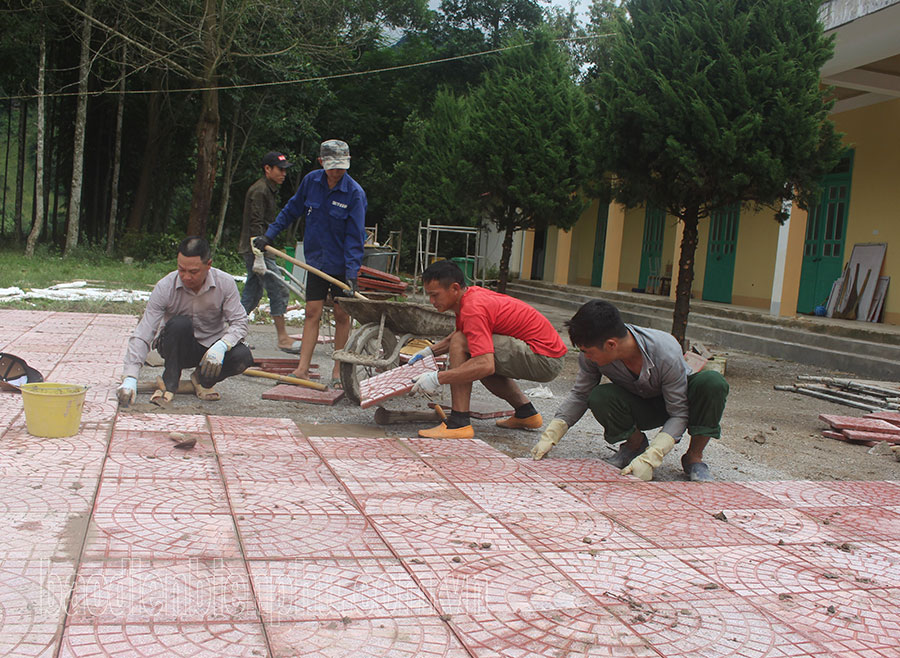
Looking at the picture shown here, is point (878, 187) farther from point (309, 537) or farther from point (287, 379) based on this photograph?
point (309, 537)

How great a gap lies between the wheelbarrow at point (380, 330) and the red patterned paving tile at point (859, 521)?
2.49m

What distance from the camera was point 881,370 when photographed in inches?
363

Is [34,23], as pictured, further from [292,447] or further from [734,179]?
[292,447]

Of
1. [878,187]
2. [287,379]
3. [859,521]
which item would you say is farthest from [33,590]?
[878,187]

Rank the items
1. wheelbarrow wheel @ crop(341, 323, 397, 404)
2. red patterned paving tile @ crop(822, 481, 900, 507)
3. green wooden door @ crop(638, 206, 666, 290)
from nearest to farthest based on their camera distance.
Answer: red patterned paving tile @ crop(822, 481, 900, 507)
wheelbarrow wheel @ crop(341, 323, 397, 404)
green wooden door @ crop(638, 206, 666, 290)

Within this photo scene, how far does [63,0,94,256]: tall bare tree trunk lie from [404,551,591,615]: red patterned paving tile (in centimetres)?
1745

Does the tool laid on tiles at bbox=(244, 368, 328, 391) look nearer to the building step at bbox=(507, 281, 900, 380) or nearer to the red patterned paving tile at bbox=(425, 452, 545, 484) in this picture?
→ the red patterned paving tile at bbox=(425, 452, 545, 484)

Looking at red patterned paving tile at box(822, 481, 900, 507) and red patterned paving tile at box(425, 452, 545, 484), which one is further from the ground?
red patterned paving tile at box(822, 481, 900, 507)

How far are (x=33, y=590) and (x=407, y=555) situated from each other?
1148 millimetres

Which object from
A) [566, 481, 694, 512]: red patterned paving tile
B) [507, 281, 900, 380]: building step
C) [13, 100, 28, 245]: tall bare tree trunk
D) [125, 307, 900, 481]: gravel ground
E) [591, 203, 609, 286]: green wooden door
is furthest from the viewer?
[591, 203, 609, 286]: green wooden door

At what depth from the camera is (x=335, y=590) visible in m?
2.44

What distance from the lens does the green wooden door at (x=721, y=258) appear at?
16.2 m

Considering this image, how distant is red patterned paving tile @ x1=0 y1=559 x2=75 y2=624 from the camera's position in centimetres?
211

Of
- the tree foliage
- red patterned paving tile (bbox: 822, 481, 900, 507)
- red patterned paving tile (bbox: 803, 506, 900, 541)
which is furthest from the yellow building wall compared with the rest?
red patterned paving tile (bbox: 803, 506, 900, 541)
